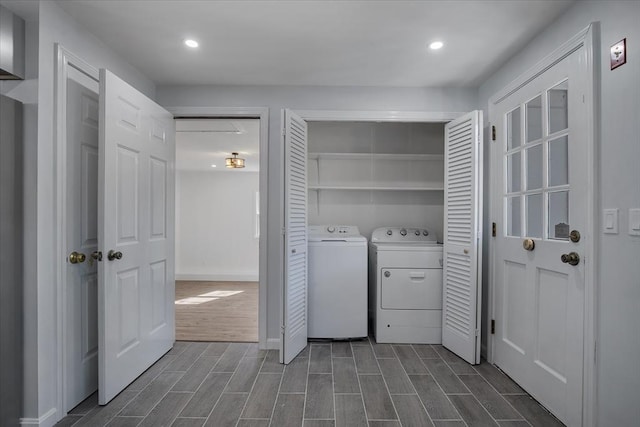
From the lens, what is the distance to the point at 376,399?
204 centimetres

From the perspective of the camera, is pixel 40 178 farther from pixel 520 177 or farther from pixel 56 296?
pixel 520 177

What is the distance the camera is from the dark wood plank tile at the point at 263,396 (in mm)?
1895

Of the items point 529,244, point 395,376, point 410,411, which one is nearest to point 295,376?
point 395,376

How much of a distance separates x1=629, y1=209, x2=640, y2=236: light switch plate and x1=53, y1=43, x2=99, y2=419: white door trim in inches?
108

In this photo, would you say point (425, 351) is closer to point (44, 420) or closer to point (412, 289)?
point (412, 289)

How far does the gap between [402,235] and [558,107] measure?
Result: 188 centimetres

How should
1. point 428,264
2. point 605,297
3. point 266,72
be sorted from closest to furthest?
point 605,297 < point 266,72 < point 428,264

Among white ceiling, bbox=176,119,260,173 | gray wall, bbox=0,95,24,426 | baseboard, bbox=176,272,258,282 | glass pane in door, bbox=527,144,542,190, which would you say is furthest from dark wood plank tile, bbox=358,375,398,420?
baseboard, bbox=176,272,258,282

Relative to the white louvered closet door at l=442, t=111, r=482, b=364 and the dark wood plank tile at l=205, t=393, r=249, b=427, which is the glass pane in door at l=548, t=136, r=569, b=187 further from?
the dark wood plank tile at l=205, t=393, r=249, b=427

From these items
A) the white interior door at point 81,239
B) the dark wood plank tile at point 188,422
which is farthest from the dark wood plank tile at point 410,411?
the white interior door at point 81,239

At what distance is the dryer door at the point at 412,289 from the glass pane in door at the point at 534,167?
1.14 m

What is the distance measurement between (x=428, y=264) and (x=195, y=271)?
194 inches

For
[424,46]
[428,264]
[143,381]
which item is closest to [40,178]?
[143,381]

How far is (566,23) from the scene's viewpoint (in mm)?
1815
